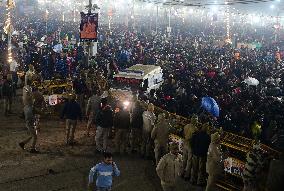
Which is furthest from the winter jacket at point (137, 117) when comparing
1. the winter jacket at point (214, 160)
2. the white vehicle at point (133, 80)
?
the white vehicle at point (133, 80)

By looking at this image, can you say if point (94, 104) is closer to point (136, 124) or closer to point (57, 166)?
point (136, 124)

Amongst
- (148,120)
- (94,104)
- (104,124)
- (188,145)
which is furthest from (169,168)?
(94,104)

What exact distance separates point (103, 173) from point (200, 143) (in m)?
3.86

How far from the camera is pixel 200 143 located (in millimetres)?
11219

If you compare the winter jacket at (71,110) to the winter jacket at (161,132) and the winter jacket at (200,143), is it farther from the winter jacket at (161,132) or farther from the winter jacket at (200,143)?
the winter jacket at (200,143)

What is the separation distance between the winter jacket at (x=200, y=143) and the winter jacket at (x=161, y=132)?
1007 millimetres

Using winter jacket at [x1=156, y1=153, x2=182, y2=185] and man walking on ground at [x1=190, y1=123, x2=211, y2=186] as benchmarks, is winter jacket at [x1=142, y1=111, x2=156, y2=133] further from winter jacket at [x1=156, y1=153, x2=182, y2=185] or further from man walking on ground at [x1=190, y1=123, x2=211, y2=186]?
winter jacket at [x1=156, y1=153, x2=182, y2=185]

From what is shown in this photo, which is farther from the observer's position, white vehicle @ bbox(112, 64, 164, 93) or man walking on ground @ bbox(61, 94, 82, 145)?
white vehicle @ bbox(112, 64, 164, 93)

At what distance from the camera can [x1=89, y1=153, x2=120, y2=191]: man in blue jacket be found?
8.23 metres

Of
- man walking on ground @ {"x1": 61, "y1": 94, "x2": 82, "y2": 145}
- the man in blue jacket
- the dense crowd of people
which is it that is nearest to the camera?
the man in blue jacket

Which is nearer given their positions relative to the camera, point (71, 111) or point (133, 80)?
point (71, 111)

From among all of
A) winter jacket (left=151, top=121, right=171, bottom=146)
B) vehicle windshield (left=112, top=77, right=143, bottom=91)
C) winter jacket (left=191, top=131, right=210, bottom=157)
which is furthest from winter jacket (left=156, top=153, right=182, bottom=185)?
vehicle windshield (left=112, top=77, right=143, bottom=91)

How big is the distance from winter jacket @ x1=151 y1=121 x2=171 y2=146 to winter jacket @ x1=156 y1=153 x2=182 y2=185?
288cm

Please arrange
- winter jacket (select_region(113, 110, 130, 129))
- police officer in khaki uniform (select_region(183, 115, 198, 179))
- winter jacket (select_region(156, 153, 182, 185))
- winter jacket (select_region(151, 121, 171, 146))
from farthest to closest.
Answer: winter jacket (select_region(113, 110, 130, 129)), winter jacket (select_region(151, 121, 171, 146)), police officer in khaki uniform (select_region(183, 115, 198, 179)), winter jacket (select_region(156, 153, 182, 185))
